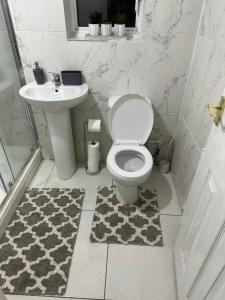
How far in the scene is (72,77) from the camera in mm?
1772

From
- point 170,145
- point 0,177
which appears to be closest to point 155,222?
point 170,145

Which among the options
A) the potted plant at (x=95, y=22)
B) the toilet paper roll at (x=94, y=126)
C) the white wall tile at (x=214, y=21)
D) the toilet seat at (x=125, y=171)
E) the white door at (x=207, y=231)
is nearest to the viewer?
the white door at (x=207, y=231)

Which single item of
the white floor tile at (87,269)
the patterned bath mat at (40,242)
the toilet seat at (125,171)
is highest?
the toilet seat at (125,171)

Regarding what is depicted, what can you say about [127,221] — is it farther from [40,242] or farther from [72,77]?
[72,77]

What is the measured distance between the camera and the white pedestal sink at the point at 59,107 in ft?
5.10

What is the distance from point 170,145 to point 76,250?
1282 mm

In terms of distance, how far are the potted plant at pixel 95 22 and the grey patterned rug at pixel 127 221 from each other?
53.4 inches

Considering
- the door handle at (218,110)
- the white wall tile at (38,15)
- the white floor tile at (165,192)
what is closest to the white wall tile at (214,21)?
the door handle at (218,110)

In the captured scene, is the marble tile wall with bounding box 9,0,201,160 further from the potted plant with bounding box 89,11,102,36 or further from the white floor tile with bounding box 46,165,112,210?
the white floor tile with bounding box 46,165,112,210

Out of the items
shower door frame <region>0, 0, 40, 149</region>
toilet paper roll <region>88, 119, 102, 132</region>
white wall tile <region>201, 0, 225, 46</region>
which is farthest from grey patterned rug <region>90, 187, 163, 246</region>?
white wall tile <region>201, 0, 225, 46</region>

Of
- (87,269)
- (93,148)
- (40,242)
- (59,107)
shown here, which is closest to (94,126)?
(93,148)

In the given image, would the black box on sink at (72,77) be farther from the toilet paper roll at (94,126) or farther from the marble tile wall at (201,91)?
→ the marble tile wall at (201,91)

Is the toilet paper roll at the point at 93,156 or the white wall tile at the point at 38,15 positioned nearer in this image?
the white wall tile at the point at 38,15

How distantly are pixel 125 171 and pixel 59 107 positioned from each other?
0.68 meters
